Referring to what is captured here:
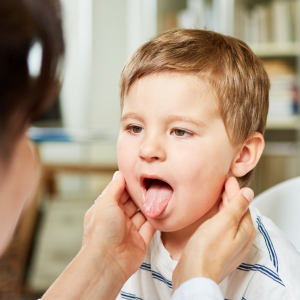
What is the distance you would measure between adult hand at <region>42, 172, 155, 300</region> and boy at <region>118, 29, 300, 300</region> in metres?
0.07

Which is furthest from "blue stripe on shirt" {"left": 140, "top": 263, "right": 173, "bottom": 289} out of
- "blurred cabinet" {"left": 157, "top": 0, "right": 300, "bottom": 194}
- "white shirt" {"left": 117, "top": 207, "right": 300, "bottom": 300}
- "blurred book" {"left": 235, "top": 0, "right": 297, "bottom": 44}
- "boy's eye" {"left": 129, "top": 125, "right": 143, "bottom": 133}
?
"blurred book" {"left": 235, "top": 0, "right": 297, "bottom": 44}

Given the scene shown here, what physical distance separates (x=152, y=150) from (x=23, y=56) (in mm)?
431

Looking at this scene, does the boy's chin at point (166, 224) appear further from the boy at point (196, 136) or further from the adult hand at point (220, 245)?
the adult hand at point (220, 245)

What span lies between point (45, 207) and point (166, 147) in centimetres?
222

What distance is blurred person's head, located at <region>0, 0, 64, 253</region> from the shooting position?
377 millimetres

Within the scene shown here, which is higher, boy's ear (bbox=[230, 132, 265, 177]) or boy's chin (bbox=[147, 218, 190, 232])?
boy's ear (bbox=[230, 132, 265, 177])

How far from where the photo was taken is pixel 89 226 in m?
0.87

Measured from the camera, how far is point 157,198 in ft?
2.74

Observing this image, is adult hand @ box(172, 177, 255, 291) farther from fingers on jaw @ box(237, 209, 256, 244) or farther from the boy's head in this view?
the boy's head

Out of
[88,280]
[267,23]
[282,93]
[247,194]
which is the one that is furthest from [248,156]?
[267,23]

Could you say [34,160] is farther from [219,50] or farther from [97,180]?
[97,180]

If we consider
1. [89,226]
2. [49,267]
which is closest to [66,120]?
[49,267]

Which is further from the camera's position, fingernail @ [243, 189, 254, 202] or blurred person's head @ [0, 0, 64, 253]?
fingernail @ [243, 189, 254, 202]

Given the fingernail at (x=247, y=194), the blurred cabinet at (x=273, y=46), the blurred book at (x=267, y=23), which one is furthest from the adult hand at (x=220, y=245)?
the blurred book at (x=267, y=23)
